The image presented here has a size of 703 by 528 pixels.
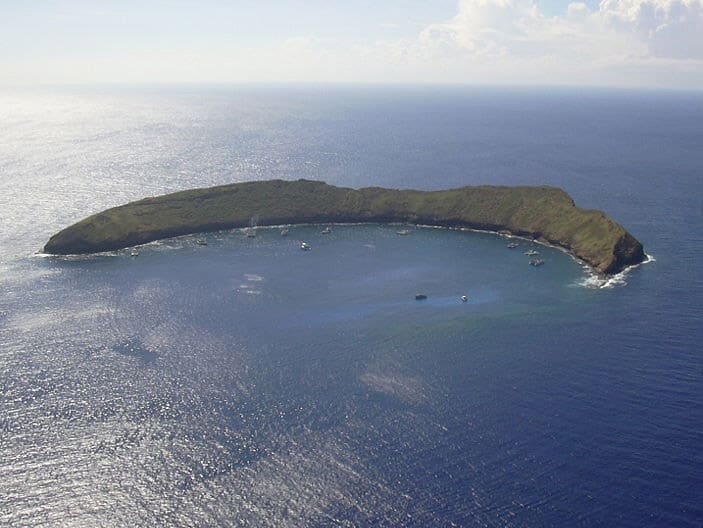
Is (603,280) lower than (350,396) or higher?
higher

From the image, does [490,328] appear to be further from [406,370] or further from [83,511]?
[83,511]

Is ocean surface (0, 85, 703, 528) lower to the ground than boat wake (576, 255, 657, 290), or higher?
lower

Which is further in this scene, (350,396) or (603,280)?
(603,280)

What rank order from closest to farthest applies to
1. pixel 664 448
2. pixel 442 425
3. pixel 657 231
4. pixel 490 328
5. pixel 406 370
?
pixel 664 448, pixel 442 425, pixel 406 370, pixel 490 328, pixel 657 231

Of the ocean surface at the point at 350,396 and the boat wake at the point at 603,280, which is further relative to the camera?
the boat wake at the point at 603,280

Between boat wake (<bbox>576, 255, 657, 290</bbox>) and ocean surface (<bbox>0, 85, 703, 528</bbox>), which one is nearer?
ocean surface (<bbox>0, 85, 703, 528</bbox>)

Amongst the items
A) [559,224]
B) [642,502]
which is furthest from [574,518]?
[559,224]

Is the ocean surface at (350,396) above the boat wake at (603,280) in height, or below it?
below

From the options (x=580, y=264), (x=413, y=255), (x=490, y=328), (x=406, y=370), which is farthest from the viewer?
(x=413, y=255)
